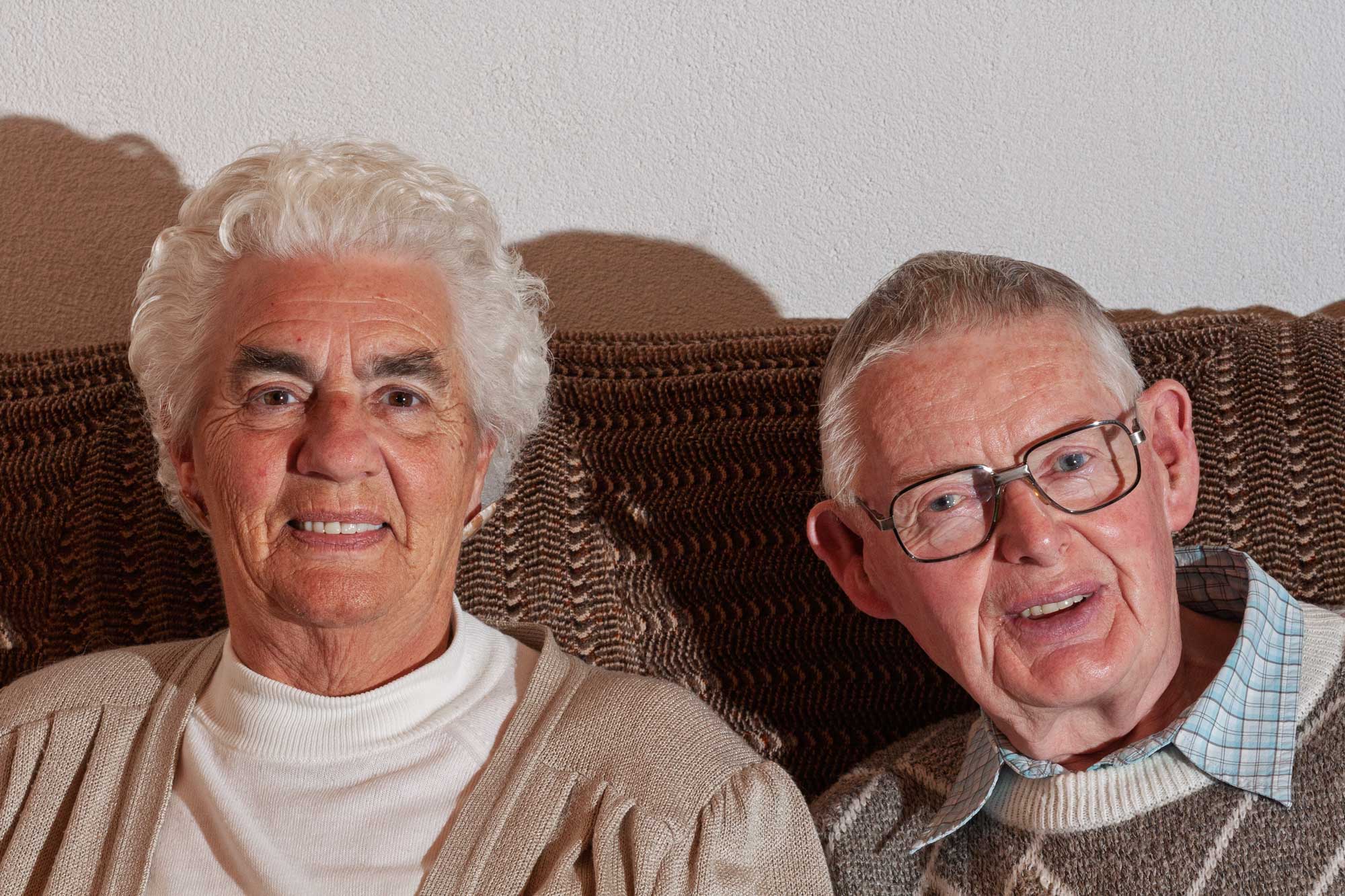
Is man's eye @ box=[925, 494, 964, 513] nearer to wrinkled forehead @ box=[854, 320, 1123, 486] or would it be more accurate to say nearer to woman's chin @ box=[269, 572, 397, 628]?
wrinkled forehead @ box=[854, 320, 1123, 486]

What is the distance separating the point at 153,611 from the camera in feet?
6.95

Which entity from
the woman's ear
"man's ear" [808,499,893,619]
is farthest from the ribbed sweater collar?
"man's ear" [808,499,893,619]

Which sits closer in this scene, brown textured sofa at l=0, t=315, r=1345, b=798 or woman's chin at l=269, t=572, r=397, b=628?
woman's chin at l=269, t=572, r=397, b=628

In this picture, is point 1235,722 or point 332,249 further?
point 332,249

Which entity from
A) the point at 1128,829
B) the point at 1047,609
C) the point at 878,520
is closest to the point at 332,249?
the point at 878,520

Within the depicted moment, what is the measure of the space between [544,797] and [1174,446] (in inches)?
37.6

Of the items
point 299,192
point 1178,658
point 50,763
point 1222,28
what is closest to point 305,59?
point 299,192

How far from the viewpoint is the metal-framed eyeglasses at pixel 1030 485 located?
155 cm

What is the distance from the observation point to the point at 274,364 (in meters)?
1.67

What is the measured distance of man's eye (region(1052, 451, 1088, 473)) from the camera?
5.13 feet

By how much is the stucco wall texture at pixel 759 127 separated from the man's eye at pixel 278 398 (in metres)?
0.71

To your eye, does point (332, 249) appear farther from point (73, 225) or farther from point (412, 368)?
point (73, 225)

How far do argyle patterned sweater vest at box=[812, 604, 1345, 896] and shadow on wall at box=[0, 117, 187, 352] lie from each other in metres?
1.59

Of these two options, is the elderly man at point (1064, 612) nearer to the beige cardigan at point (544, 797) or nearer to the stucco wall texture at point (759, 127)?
the beige cardigan at point (544, 797)
